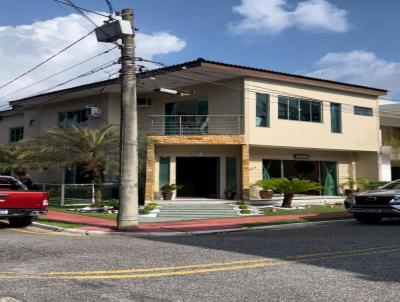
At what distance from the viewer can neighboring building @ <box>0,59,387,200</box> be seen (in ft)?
76.8

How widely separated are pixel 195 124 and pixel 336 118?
7.72m

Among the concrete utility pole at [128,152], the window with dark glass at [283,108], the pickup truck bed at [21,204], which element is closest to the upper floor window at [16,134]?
the window with dark glass at [283,108]

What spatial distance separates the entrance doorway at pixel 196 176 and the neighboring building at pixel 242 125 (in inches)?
2.2

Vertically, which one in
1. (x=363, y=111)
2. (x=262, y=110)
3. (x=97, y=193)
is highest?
(x=363, y=111)

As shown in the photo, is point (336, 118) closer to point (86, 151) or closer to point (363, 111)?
point (363, 111)

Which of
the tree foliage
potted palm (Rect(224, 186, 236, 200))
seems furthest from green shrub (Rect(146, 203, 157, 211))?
the tree foliage

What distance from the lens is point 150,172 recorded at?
914 inches

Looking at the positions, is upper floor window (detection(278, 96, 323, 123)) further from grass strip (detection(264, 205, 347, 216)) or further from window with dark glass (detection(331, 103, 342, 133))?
grass strip (detection(264, 205, 347, 216))

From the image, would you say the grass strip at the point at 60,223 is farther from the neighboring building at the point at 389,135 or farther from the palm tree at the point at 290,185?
the neighboring building at the point at 389,135

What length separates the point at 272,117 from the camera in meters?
24.2

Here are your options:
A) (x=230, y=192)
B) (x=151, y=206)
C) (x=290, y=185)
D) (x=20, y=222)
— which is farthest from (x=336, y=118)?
(x=20, y=222)

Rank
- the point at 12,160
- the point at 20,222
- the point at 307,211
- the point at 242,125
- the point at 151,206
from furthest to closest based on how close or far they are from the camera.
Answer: the point at 12,160
the point at 242,125
the point at 151,206
the point at 307,211
the point at 20,222

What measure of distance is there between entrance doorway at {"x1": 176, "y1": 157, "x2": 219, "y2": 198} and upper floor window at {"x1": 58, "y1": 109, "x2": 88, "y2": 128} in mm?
6570

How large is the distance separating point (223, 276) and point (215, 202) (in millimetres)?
15050
